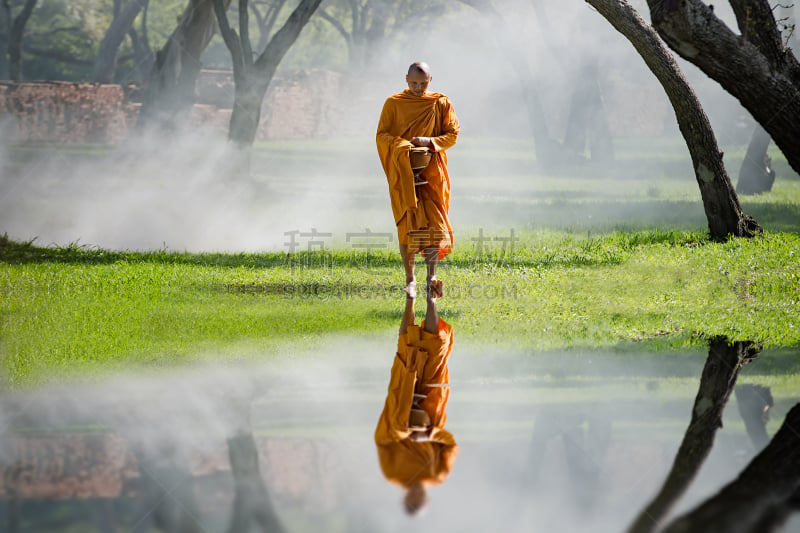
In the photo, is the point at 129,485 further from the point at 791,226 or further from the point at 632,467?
the point at 791,226

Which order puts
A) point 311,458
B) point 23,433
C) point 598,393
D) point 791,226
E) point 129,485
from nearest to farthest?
point 129,485 < point 311,458 < point 23,433 < point 598,393 < point 791,226

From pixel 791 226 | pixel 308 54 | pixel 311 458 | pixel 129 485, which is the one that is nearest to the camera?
pixel 129 485

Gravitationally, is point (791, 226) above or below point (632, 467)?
above

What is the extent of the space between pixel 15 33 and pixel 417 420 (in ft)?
49.1

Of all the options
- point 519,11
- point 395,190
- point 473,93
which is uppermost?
point 519,11

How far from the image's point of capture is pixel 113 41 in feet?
58.4

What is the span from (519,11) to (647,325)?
12322mm

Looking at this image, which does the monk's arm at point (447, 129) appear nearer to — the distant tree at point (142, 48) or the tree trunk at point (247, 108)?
the tree trunk at point (247, 108)

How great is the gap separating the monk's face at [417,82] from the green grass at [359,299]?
179 centimetres

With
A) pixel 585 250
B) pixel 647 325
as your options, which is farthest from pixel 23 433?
pixel 585 250

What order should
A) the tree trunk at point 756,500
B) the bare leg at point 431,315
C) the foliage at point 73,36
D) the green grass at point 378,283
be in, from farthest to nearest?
the foliage at point 73,36 < the bare leg at point 431,315 < the green grass at point 378,283 < the tree trunk at point 756,500

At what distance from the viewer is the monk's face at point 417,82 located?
8.37 meters

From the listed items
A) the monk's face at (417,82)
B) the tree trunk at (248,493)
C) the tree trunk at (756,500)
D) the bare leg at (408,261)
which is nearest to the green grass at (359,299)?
the bare leg at (408,261)

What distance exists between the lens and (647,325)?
23.5ft
